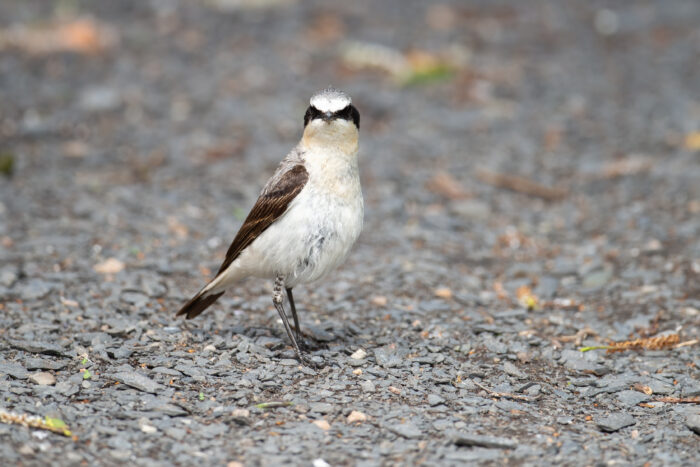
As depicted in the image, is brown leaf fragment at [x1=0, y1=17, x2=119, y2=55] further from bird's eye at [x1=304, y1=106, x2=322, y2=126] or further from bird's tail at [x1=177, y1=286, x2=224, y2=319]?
bird's eye at [x1=304, y1=106, x2=322, y2=126]

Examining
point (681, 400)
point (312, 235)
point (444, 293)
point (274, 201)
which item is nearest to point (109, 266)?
point (274, 201)

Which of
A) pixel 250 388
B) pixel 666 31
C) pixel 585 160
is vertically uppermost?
pixel 666 31

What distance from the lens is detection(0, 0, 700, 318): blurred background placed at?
8.95m

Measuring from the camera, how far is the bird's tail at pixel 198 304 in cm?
689

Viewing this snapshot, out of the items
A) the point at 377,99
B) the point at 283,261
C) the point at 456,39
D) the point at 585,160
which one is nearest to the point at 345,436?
the point at 283,261

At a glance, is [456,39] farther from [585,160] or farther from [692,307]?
[692,307]

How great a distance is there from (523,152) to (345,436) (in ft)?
24.3

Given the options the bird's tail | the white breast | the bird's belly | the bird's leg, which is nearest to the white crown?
the white breast

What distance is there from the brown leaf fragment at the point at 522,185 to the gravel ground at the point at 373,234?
0.05 m

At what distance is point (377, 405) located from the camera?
19.0 feet

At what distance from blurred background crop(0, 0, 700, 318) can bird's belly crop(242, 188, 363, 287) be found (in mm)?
1822

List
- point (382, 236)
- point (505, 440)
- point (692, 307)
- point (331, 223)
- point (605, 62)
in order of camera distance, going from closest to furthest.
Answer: point (505, 440), point (331, 223), point (692, 307), point (382, 236), point (605, 62)

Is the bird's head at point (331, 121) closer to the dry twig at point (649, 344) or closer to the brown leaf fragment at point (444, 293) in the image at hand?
the brown leaf fragment at point (444, 293)

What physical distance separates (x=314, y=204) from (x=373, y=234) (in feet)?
10.7
